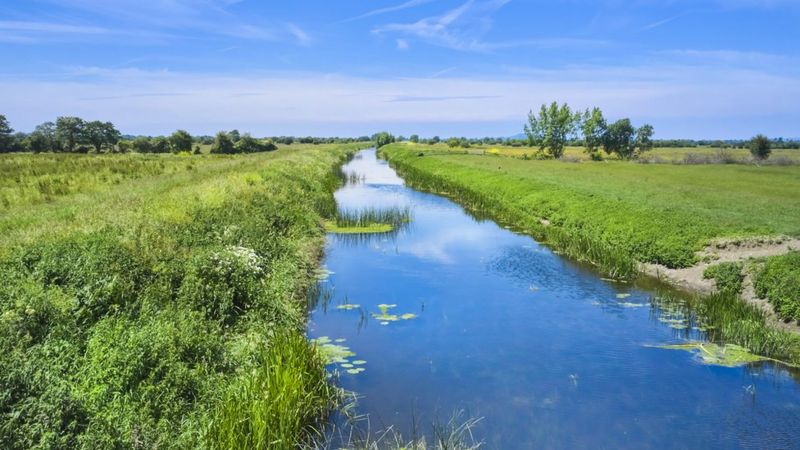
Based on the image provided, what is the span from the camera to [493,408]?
8.74 meters

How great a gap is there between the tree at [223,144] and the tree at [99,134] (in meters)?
14.3

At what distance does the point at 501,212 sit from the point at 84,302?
23518 millimetres

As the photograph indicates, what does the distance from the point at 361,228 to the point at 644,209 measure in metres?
12.6

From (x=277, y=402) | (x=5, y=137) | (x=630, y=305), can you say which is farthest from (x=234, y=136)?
(x=277, y=402)

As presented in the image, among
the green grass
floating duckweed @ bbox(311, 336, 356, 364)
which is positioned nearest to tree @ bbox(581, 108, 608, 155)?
the green grass

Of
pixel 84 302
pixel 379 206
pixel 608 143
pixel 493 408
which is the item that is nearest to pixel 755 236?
pixel 493 408

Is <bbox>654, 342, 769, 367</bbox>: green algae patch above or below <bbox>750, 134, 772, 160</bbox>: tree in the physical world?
below

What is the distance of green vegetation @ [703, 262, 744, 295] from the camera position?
1402 centimetres

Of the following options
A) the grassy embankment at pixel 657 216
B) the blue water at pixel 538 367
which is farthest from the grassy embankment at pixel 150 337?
the grassy embankment at pixel 657 216

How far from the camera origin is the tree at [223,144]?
259ft

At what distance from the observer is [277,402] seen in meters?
7.26

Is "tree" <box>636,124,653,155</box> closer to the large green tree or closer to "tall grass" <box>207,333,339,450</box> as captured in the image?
the large green tree

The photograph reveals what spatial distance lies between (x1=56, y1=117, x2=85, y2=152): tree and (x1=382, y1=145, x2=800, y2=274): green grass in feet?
191

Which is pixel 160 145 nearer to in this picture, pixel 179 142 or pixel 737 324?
pixel 179 142
